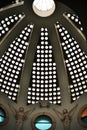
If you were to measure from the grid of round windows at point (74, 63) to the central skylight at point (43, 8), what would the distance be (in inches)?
76.1

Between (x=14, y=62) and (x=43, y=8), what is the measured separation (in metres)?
6.02

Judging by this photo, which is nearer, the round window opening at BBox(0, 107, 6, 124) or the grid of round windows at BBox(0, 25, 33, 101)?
the round window opening at BBox(0, 107, 6, 124)

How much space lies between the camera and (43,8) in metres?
34.7

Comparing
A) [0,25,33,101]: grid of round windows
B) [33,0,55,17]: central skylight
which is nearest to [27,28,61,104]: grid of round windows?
[0,25,33,101]: grid of round windows

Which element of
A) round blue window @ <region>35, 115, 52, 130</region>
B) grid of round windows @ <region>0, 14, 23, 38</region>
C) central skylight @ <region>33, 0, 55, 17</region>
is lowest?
round blue window @ <region>35, 115, 52, 130</region>

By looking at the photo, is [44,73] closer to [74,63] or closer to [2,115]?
[74,63]

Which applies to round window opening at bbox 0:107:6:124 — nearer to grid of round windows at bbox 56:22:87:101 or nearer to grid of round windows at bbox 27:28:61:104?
grid of round windows at bbox 27:28:61:104

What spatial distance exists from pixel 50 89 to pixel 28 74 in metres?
2.64

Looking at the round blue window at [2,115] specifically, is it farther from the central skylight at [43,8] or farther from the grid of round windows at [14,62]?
the central skylight at [43,8]

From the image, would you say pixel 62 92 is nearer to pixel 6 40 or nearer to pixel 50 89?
pixel 50 89

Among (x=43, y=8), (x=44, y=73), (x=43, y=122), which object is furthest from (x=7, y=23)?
(x=43, y=122)

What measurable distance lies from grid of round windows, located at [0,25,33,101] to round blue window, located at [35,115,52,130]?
3617 millimetres

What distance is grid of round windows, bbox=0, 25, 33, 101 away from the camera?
36.0 metres

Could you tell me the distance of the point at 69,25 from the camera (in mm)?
34562
